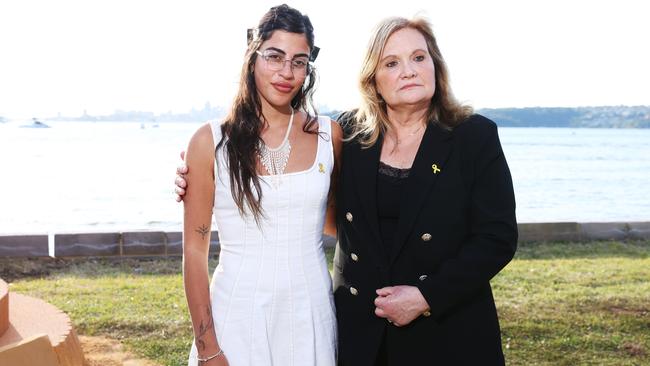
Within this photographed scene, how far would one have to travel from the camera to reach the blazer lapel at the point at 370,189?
2723 mm

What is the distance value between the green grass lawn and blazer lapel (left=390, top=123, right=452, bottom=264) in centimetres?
305

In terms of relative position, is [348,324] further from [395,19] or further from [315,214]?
[395,19]

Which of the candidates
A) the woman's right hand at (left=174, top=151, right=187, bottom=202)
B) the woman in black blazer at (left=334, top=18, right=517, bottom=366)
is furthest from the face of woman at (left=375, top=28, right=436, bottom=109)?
the woman's right hand at (left=174, top=151, right=187, bottom=202)

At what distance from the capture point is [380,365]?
2.80m

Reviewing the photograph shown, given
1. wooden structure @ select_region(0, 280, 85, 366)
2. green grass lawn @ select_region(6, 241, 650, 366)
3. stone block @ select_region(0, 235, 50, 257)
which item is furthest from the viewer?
stone block @ select_region(0, 235, 50, 257)

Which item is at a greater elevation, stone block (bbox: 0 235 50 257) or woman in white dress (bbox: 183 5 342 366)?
woman in white dress (bbox: 183 5 342 366)

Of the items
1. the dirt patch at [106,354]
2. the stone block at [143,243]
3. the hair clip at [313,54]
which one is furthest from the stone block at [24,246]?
the hair clip at [313,54]

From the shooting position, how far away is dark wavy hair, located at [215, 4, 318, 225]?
8.56 ft

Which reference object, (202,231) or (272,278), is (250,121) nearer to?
(202,231)

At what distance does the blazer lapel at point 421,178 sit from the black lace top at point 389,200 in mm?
42

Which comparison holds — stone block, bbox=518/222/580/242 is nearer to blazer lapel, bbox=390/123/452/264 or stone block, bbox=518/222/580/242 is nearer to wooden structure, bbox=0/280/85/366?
wooden structure, bbox=0/280/85/366

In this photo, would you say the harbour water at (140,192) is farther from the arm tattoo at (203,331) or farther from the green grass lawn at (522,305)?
the arm tattoo at (203,331)

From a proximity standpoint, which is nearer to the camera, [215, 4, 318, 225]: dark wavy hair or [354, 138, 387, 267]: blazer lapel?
[215, 4, 318, 225]: dark wavy hair

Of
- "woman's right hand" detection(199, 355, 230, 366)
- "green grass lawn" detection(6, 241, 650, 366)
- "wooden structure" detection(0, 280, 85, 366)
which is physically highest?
"woman's right hand" detection(199, 355, 230, 366)
